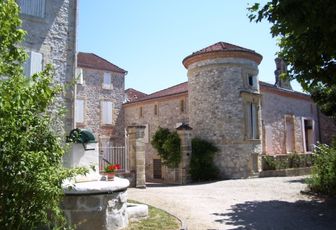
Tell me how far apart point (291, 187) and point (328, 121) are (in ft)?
57.1

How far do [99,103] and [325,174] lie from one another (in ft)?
57.5

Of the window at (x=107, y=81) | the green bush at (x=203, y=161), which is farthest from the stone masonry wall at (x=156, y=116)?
the green bush at (x=203, y=161)

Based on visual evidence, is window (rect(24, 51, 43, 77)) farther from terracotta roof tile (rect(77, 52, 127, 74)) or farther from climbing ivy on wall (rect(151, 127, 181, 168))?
terracotta roof tile (rect(77, 52, 127, 74))

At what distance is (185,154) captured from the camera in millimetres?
15703

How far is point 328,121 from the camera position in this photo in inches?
1083

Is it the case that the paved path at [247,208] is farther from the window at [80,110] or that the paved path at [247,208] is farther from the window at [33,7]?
the window at [80,110]

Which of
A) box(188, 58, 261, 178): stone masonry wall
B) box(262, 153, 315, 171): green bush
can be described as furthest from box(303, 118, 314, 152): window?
box(188, 58, 261, 178): stone masonry wall

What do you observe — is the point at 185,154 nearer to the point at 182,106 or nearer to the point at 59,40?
the point at 182,106

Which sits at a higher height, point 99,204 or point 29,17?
point 29,17

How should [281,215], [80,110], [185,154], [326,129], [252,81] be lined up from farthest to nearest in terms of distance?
[326,129], [80,110], [252,81], [185,154], [281,215]

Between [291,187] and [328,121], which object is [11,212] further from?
[328,121]

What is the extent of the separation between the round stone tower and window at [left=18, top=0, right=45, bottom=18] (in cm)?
876

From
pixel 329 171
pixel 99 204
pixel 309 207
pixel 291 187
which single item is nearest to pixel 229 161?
pixel 291 187

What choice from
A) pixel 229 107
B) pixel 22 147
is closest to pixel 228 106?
pixel 229 107
